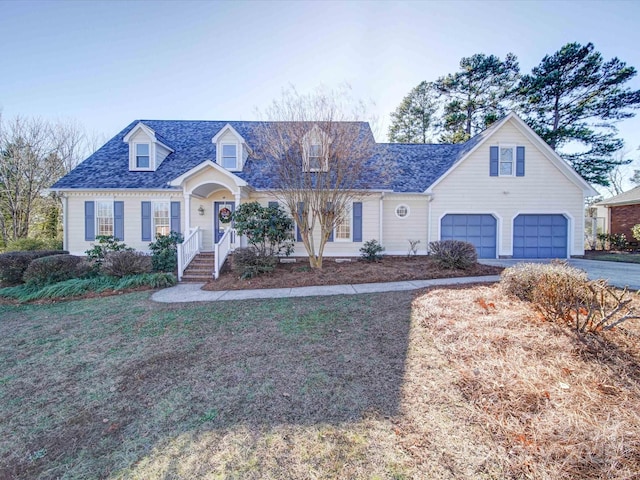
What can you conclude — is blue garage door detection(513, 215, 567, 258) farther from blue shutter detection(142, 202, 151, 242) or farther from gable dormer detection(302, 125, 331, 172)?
blue shutter detection(142, 202, 151, 242)

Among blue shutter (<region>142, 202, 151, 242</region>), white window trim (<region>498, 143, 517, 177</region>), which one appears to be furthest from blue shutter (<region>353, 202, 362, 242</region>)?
blue shutter (<region>142, 202, 151, 242</region>)

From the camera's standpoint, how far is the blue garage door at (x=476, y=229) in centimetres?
1334

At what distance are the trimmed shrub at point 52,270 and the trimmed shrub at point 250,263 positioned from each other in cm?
530

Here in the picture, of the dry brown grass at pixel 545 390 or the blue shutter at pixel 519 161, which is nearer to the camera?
the dry brown grass at pixel 545 390

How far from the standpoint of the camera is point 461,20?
32.2 ft

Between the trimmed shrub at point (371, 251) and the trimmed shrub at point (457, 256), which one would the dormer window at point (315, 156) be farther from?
the trimmed shrub at point (457, 256)

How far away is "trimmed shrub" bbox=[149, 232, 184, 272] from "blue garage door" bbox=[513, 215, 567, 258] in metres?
15.0

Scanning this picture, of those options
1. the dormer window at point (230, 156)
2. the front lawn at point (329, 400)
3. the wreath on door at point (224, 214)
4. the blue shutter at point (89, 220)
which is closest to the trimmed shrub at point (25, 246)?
the blue shutter at point (89, 220)

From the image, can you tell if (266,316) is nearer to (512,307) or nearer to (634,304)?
(512,307)

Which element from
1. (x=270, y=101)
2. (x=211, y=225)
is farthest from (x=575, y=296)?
(x=211, y=225)

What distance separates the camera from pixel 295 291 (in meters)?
7.82

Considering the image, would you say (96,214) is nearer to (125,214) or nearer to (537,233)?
(125,214)

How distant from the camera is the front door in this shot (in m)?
12.7

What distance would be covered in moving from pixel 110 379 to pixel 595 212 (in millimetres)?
30446
